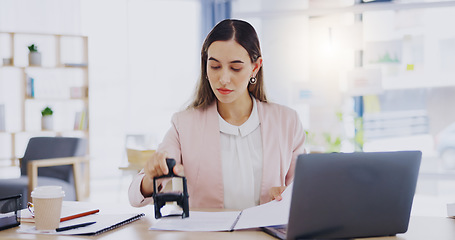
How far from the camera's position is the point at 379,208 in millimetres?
1165

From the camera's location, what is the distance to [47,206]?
1290mm

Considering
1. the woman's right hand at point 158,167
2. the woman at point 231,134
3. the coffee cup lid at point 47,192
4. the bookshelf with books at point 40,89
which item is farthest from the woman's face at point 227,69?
the bookshelf with books at point 40,89

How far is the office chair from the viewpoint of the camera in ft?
12.2

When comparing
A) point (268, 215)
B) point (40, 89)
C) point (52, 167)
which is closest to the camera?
point (268, 215)

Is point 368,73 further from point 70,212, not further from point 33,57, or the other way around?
point 70,212

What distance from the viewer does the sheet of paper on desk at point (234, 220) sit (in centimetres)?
130

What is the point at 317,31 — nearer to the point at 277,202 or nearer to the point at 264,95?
the point at 264,95

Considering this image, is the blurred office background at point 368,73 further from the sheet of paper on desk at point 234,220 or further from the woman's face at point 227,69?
the sheet of paper on desk at point 234,220

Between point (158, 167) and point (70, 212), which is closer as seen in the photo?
point (158, 167)

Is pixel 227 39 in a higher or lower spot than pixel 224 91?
higher

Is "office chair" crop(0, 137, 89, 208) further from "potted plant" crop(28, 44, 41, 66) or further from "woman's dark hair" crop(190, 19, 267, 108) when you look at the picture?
"woman's dark hair" crop(190, 19, 267, 108)

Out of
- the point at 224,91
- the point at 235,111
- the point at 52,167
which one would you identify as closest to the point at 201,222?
the point at 224,91

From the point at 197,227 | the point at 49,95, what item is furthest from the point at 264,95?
the point at 49,95

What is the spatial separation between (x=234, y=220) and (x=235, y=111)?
606 millimetres
